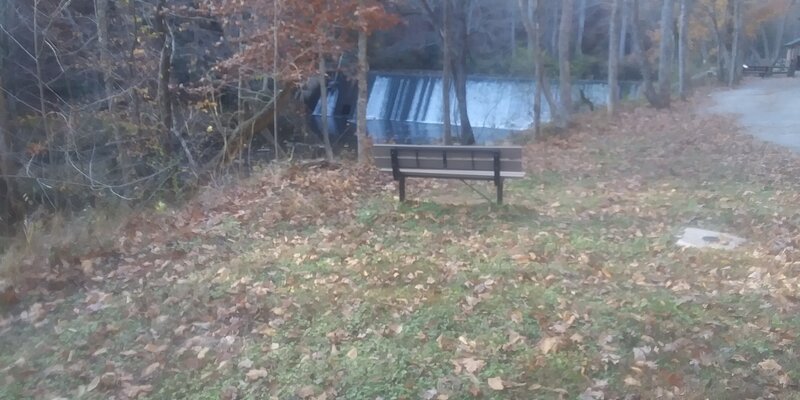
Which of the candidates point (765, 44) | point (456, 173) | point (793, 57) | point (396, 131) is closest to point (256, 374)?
point (456, 173)

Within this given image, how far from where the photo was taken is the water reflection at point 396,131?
103 ft

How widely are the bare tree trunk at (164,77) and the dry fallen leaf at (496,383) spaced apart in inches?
393

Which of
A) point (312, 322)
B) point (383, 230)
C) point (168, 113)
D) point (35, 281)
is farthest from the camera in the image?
point (168, 113)

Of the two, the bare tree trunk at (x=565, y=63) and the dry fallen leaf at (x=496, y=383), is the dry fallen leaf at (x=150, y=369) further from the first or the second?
the bare tree trunk at (x=565, y=63)

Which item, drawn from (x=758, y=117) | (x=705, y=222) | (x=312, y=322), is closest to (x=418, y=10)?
(x=758, y=117)

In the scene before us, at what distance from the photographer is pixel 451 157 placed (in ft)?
30.1

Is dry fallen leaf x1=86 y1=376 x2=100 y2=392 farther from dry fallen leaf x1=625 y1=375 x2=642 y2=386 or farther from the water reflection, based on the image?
the water reflection

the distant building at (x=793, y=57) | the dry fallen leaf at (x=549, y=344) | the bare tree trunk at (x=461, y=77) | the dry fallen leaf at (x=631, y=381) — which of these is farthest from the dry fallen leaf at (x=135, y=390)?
the distant building at (x=793, y=57)

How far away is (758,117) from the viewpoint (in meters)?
22.2

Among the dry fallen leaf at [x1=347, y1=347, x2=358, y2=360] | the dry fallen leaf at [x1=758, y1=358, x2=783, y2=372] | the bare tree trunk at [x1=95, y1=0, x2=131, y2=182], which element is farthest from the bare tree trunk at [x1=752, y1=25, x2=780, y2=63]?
the dry fallen leaf at [x1=347, y1=347, x2=358, y2=360]

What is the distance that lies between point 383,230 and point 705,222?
3.44 metres

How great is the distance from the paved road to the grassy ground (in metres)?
8.31

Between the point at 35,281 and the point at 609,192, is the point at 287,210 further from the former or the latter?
the point at 609,192

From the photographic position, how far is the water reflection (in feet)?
103
